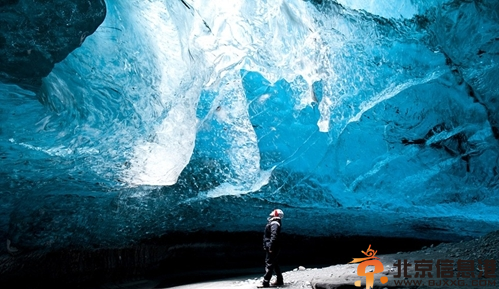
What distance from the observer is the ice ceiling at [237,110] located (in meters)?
4.54

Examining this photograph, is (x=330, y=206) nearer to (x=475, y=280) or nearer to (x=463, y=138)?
(x=463, y=138)

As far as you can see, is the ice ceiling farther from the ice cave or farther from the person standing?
the person standing

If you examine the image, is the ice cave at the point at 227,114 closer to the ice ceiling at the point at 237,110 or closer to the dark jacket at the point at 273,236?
the ice ceiling at the point at 237,110

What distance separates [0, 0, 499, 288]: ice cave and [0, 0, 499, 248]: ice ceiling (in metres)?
0.02

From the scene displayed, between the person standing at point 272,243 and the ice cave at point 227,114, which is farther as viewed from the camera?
the ice cave at point 227,114

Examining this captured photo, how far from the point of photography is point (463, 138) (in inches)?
237

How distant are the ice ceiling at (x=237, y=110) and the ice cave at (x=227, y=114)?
0.07 ft

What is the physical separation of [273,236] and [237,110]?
7.54ft

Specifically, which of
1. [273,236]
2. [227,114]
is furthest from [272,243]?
[227,114]

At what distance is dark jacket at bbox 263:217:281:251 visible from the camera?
4000 millimetres

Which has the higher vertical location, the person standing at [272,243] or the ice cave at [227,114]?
the ice cave at [227,114]

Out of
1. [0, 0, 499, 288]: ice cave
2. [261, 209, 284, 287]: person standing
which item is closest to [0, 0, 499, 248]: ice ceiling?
[0, 0, 499, 288]: ice cave

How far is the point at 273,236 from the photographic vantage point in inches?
158

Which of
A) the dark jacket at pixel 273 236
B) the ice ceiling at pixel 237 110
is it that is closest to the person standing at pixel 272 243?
the dark jacket at pixel 273 236
